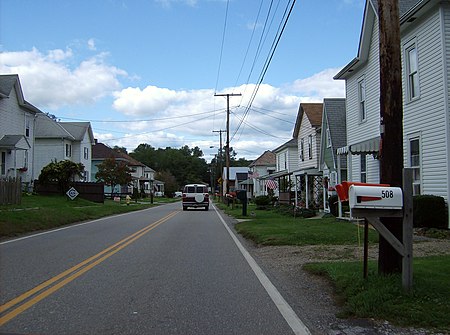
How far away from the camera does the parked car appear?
38562 millimetres

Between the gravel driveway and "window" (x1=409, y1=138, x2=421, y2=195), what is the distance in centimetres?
378

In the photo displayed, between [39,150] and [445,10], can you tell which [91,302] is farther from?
[39,150]

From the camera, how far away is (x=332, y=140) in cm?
2722

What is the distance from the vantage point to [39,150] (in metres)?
50.6

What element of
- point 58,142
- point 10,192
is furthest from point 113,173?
point 10,192

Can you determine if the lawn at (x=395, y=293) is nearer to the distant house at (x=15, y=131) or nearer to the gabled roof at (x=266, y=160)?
Result: the distant house at (x=15, y=131)

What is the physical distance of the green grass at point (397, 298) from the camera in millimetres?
5844

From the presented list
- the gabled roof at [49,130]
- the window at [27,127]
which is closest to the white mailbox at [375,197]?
the window at [27,127]

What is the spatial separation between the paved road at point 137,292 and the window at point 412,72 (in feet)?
29.1

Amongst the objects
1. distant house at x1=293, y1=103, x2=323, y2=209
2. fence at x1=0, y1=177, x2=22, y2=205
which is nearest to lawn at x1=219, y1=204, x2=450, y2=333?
fence at x1=0, y1=177, x2=22, y2=205

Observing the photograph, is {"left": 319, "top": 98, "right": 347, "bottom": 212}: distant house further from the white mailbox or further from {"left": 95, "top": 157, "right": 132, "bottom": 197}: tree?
{"left": 95, "top": 157, "right": 132, "bottom": 197}: tree

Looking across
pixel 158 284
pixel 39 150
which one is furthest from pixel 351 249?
pixel 39 150

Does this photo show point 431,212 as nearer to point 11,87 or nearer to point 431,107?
point 431,107

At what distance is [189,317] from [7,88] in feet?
116
